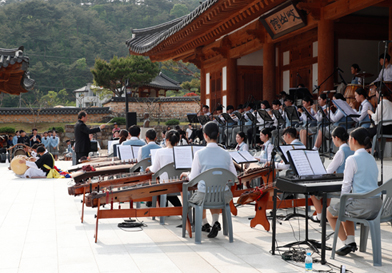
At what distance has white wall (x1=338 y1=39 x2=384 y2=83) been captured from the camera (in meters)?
11.0

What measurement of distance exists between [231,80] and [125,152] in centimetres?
645

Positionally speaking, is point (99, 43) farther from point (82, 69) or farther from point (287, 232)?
point (287, 232)

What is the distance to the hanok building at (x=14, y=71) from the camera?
11250 mm

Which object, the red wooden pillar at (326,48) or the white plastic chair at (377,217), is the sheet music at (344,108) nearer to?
the red wooden pillar at (326,48)

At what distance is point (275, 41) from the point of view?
438 inches

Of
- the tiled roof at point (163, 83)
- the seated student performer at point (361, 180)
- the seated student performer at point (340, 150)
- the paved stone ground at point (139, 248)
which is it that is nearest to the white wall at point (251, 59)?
the paved stone ground at point (139, 248)

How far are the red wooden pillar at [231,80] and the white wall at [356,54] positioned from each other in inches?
147

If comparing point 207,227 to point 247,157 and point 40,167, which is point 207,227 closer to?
point 247,157

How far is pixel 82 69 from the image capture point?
60062 millimetres

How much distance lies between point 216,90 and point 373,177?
11.3 m

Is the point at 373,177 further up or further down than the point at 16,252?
further up

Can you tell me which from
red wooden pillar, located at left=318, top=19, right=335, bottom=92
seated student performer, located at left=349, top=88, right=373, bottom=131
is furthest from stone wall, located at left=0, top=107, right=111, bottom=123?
seated student performer, located at left=349, top=88, right=373, bottom=131

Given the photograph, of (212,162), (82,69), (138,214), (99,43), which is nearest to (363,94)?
(212,162)

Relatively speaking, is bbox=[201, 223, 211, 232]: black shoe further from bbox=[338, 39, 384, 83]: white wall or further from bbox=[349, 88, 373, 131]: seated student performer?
bbox=[338, 39, 384, 83]: white wall
